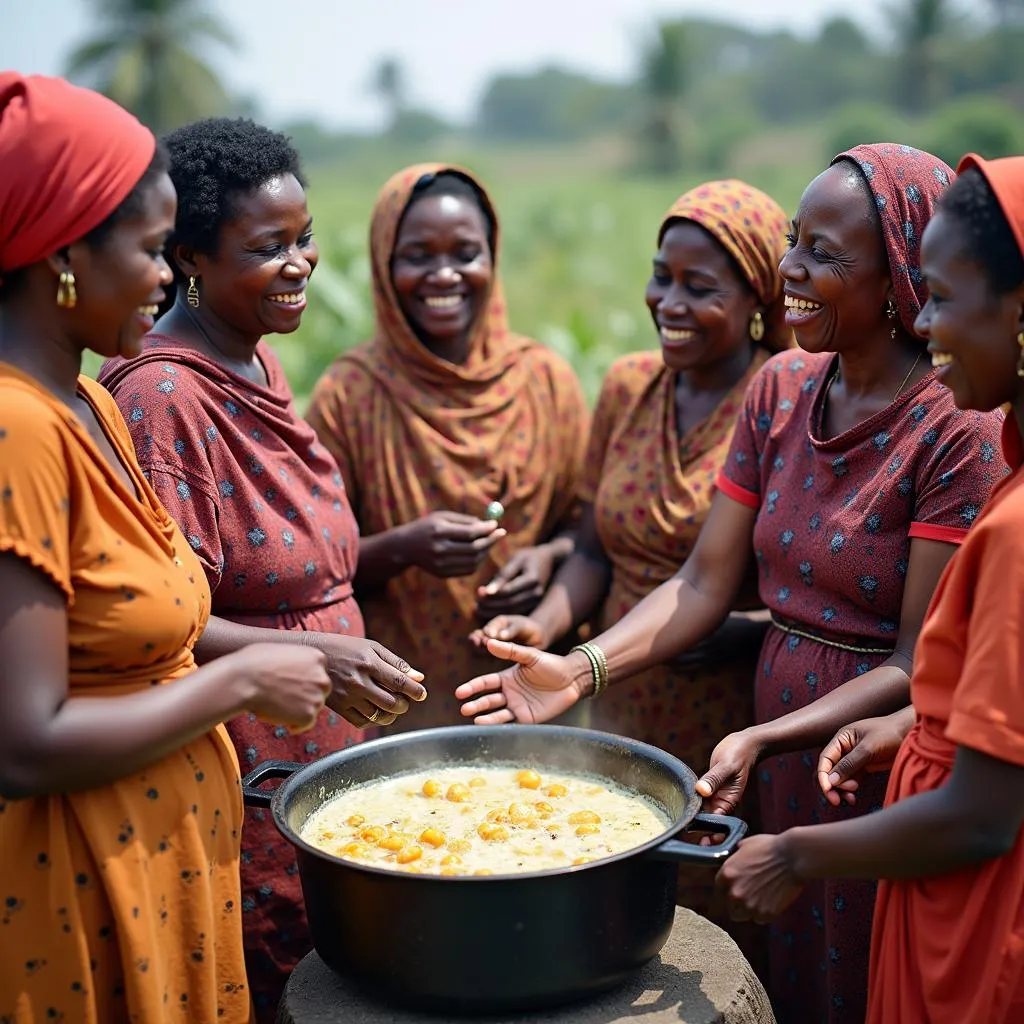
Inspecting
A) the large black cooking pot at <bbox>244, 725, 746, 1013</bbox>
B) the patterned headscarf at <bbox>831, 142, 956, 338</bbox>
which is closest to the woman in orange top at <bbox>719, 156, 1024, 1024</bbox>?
the large black cooking pot at <bbox>244, 725, 746, 1013</bbox>

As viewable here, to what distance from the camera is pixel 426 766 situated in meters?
3.22

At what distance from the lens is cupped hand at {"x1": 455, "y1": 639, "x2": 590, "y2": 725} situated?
3.35 m

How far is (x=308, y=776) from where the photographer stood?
9.30 feet

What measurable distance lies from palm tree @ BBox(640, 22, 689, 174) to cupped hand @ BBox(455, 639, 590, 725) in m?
56.6

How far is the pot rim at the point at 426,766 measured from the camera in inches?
90.4

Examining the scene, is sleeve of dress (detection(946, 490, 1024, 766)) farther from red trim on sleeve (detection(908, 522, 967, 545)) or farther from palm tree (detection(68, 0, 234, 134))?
palm tree (detection(68, 0, 234, 134))

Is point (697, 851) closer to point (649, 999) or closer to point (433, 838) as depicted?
point (649, 999)

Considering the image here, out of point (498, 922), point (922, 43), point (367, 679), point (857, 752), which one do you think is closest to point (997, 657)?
point (857, 752)

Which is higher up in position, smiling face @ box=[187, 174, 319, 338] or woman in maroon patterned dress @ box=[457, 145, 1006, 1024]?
smiling face @ box=[187, 174, 319, 338]

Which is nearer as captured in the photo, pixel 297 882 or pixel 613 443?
pixel 297 882

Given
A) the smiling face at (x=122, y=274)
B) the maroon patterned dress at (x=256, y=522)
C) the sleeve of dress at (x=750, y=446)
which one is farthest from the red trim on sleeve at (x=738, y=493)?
the smiling face at (x=122, y=274)

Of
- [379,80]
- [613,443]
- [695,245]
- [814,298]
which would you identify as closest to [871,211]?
[814,298]

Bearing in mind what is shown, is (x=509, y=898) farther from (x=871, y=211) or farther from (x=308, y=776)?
(x=871, y=211)

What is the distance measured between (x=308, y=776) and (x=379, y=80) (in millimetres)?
88854
